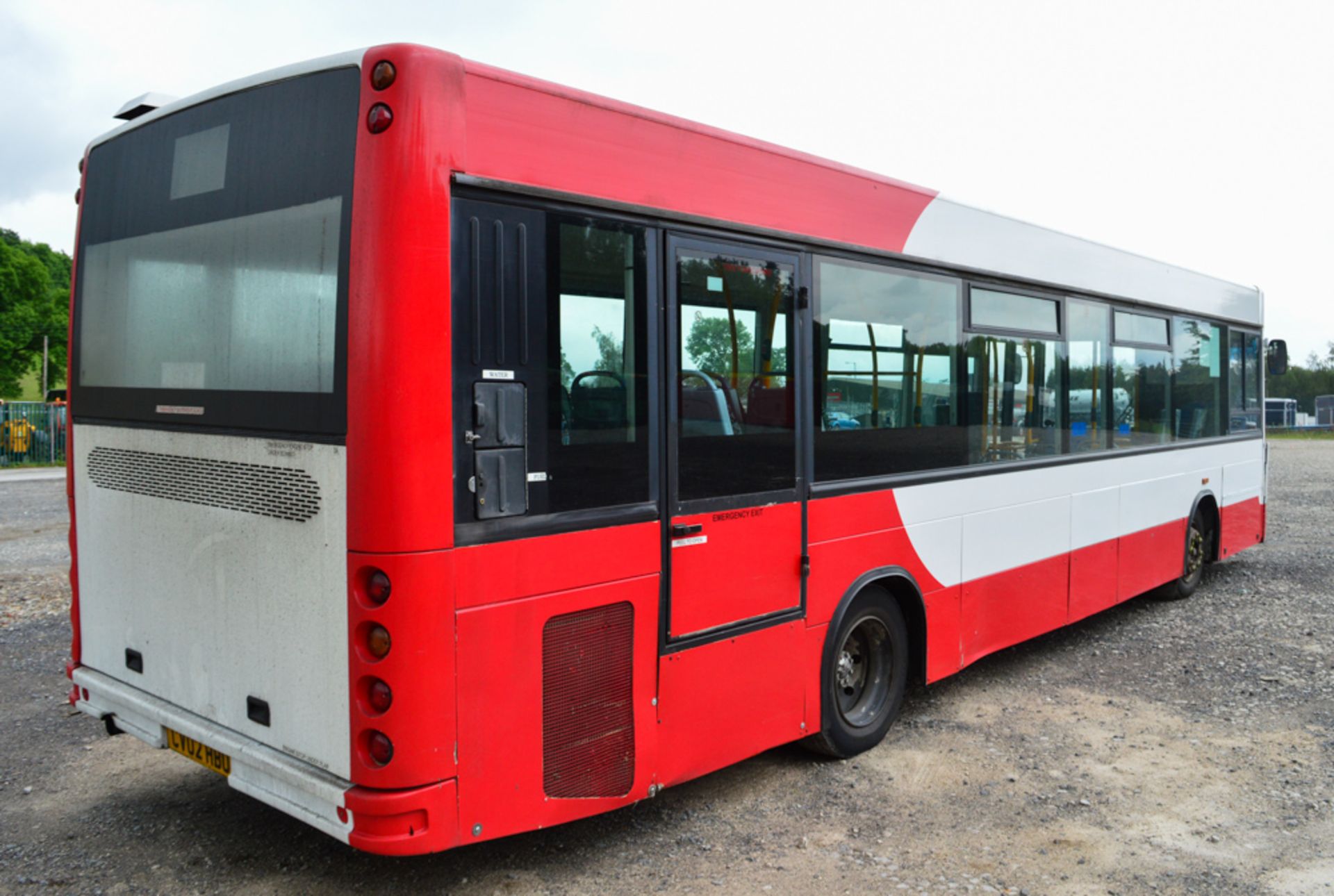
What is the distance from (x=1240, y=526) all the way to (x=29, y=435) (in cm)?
2679

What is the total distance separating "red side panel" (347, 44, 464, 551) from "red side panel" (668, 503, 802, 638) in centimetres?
121

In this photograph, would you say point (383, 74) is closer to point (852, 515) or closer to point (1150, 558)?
point (852, 515)

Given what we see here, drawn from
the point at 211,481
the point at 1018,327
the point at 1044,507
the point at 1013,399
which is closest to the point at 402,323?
the point at 211,481

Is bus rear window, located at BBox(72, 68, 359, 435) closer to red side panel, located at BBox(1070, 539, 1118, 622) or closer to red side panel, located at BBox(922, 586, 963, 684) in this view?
red side panel, located at BBox(922, 586, 963, 684)

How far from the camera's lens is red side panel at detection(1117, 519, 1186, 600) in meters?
7.96

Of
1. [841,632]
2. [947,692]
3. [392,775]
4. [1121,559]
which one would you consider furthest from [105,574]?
[1121,559]

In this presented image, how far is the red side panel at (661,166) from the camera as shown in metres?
3.57

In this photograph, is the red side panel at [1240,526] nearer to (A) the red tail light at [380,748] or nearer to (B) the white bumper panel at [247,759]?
(A) the red tail light at [380,748]

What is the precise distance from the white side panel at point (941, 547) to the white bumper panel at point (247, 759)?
3.30 meters

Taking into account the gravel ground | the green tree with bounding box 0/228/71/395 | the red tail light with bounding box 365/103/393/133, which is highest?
the green tree with bounding box 0/228/71/395

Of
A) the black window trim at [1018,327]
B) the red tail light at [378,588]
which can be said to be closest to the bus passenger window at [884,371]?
the black window trim at [1018,327]

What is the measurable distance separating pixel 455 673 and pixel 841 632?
235cm

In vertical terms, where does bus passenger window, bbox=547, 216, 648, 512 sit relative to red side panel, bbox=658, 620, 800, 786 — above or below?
above

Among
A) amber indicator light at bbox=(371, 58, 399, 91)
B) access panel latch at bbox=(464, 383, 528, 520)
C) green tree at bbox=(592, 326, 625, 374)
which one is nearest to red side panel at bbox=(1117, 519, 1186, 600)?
green tree at bbox=(592, 326, 625, 374)
